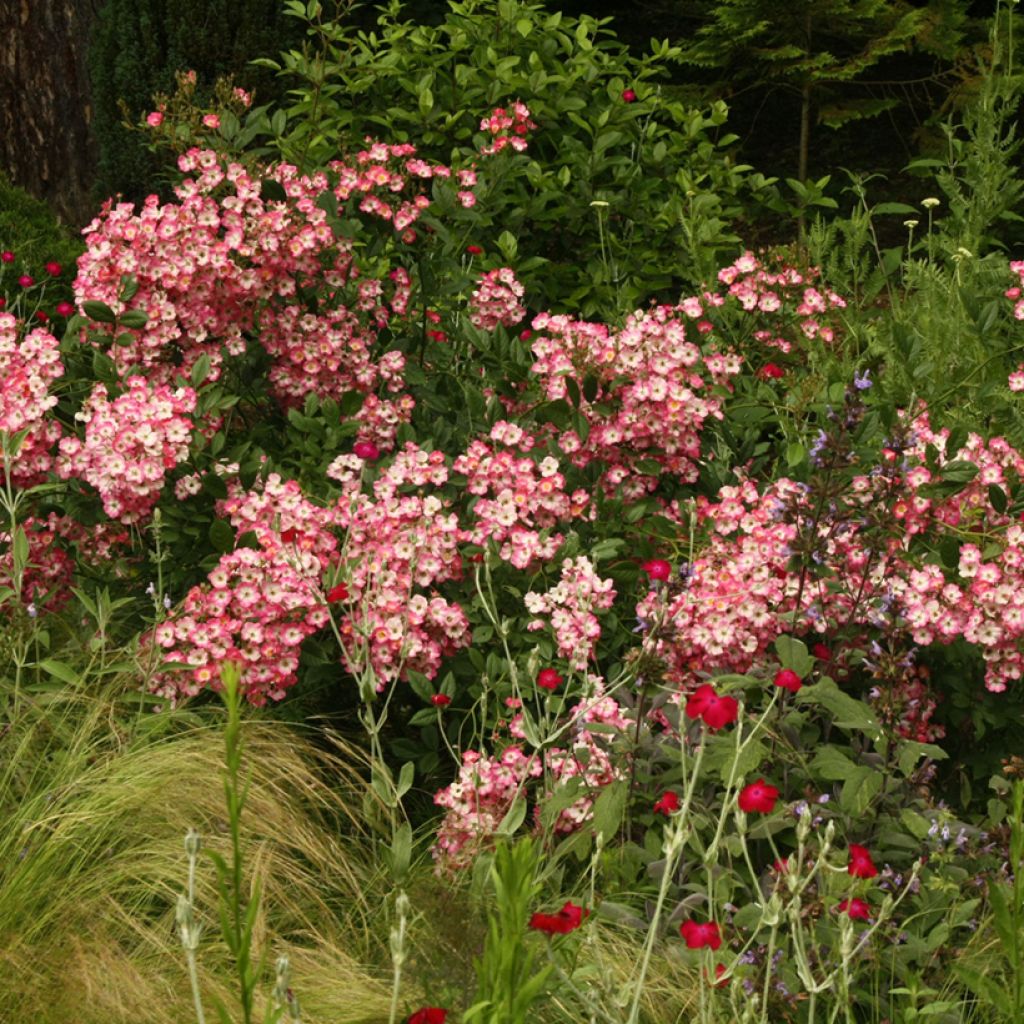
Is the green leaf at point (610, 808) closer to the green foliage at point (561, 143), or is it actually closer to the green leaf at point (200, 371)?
the green leaf at point (200, 371)

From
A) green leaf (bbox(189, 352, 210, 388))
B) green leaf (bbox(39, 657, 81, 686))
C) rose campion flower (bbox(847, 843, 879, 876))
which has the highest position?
green leaf (bbox(189, 352, 210, 388))

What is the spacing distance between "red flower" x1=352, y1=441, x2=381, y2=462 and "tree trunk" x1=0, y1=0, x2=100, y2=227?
14.7 feet

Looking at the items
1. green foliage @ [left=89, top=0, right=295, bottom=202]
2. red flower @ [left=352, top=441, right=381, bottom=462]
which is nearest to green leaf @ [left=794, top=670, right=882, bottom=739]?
red flower @ [left=352, top=441, right=381, bottom=462]

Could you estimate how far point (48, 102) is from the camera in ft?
25.1

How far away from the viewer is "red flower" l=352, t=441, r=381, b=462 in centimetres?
380

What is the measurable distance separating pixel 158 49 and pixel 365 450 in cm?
410

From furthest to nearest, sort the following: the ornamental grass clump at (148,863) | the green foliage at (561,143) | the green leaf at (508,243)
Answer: the green foliage at (561,143)
the green leaf at (508,243)
the ornamental grass clump at (148,863)

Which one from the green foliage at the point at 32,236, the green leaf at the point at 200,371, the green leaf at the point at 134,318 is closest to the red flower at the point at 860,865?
the green leaf at the point at 200,371

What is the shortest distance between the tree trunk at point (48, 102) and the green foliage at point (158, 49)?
0.37m

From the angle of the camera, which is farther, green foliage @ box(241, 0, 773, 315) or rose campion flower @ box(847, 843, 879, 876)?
green foliage @ box(241, 0, 773, 315)

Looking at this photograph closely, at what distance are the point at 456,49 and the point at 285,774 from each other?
3662mm

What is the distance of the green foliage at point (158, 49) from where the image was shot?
7094 millimetres

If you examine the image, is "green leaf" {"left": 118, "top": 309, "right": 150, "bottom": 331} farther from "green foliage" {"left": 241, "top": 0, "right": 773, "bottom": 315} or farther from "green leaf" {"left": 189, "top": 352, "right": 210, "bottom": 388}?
"green foliage" {"left": 241, "top": 0, "right": 773, "bottom": 315}

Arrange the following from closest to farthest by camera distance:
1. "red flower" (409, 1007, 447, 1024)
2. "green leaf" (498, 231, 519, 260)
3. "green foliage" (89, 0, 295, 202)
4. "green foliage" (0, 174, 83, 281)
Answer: "red flower" (409, 1007, 447, 1024)
"green leaf" (498, 231, 519, 260)
"green foliage" (0, 174, 83, 281)
"green foliage" (89, 0, 295, 202)
